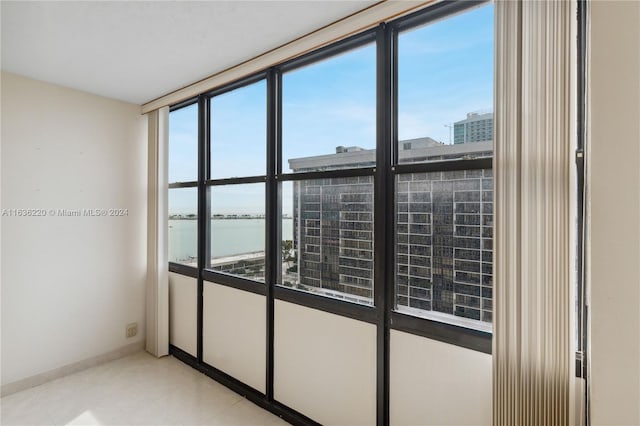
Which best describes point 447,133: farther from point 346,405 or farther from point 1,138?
point 1,138

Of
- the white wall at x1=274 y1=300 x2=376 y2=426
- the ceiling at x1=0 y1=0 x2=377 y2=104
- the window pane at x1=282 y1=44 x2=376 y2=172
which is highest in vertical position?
the ceiling at x1=0 y1=0 x2=377 y2=104

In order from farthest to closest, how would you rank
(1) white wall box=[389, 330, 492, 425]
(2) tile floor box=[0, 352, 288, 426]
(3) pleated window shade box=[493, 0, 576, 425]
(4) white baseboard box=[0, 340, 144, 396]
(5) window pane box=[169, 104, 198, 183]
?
(5) window pane box=[169, 104, 198, 183]
(4) white baseboard box=[0, 340, 144, 396]
(2) tile floor box=[0, 352, 288, 426]
(1) white wall box=[389, 330, 492, 425]
(3) pleated window shade box=[493, 0, 576, 425]

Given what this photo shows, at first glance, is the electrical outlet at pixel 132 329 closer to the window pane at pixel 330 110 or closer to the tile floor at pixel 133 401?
the tile floor at pixel 133 401

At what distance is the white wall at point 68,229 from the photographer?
266 cm

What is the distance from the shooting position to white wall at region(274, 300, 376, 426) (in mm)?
1880

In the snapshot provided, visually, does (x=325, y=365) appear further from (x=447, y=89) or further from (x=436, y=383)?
(x=447, y=89)

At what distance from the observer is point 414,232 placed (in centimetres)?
175

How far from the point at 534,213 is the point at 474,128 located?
52 centimetres

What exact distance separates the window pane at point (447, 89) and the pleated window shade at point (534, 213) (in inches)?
7.9

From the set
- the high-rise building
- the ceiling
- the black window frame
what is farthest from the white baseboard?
the ceiling

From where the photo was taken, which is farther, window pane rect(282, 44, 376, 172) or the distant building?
window pane rect(282, 44, 376, 172)

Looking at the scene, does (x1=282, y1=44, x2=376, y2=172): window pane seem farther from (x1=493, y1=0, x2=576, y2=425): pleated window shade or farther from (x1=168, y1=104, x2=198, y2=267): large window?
(x1=168, y1=104, x2=198, y2=267): large window

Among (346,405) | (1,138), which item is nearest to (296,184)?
(346,405)

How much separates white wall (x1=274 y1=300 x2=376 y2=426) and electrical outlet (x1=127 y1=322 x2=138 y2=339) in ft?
6.26
